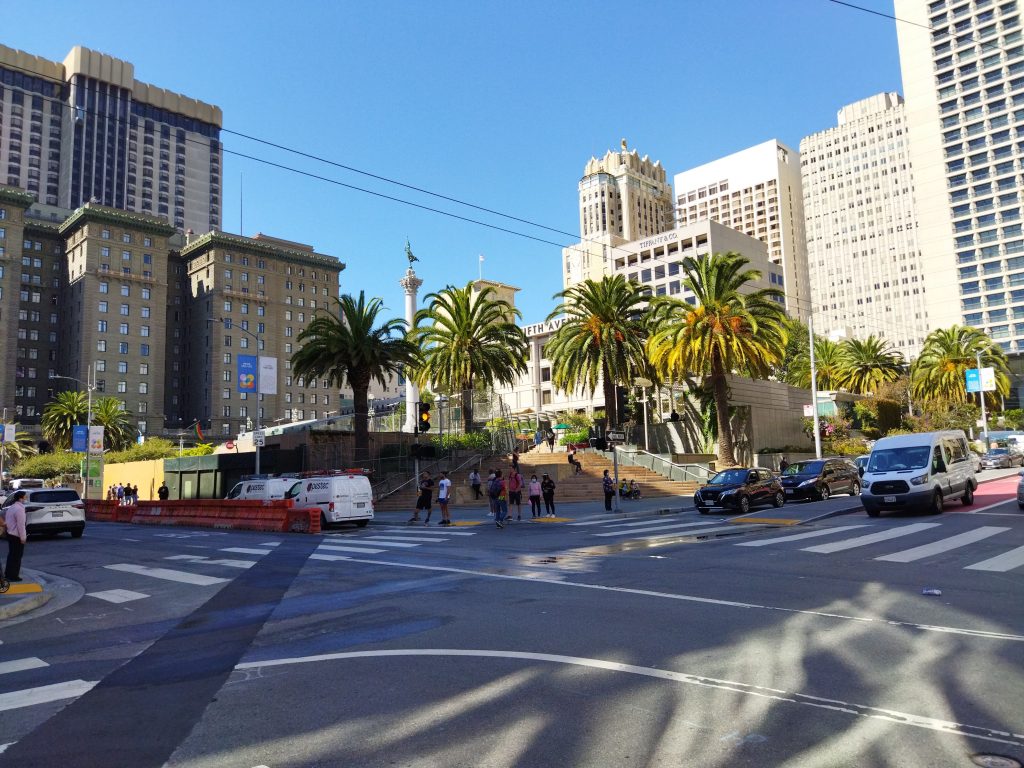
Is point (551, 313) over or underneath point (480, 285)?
underneath

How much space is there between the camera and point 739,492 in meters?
23.4

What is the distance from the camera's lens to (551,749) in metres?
4.29

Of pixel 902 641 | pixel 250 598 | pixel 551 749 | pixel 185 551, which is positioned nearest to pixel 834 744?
pixel 551 749

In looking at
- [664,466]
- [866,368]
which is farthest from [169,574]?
[866,368]

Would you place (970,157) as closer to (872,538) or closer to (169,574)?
(872,538)

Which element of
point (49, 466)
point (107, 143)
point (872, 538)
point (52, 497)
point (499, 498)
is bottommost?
point (872, 538)

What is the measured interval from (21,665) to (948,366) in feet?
222

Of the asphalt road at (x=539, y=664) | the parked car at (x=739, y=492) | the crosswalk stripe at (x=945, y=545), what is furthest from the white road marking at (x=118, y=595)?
the parked car at (x=739, y=492)

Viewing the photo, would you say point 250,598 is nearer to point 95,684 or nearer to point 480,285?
point 95,684

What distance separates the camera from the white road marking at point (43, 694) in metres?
5.65

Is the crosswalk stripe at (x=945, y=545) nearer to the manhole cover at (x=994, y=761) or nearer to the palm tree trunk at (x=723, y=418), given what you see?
the manhole cover at (x=994, y=761)

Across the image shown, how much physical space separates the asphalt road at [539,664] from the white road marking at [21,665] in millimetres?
74

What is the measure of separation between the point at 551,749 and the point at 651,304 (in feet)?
122

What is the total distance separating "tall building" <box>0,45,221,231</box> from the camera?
408 ft
